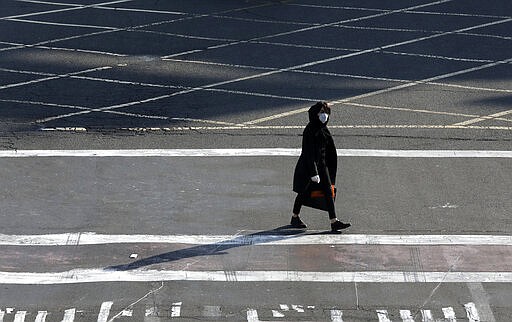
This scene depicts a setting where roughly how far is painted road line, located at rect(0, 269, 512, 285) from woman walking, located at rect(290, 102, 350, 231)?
1295 millimetres

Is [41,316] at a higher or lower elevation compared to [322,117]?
lower

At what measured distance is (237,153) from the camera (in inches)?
634

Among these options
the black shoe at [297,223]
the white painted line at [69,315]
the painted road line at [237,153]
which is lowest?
the white painted line at [69,315]

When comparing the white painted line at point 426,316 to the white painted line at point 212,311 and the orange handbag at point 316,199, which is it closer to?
the white painted line at point 212,311

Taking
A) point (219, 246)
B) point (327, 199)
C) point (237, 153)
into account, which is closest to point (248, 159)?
point (237, 153)

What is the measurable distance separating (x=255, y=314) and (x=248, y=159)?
5.07 meters

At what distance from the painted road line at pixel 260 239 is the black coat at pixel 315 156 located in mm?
665

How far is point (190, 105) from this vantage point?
1831 centimetres

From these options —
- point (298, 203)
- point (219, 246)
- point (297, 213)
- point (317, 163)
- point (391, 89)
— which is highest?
point (391, 89)

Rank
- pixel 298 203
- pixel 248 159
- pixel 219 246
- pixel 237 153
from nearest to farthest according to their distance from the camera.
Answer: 1. pixel 219 246
2. pixel 298 203
3. pixel 248 159
4. pixel 237 153

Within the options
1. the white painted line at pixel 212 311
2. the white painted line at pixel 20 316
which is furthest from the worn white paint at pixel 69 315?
the white painted line at pixel 212 311

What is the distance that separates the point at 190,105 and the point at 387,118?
3.39 meters

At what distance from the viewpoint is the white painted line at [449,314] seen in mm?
10961

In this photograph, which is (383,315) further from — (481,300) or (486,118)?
(486,118)
